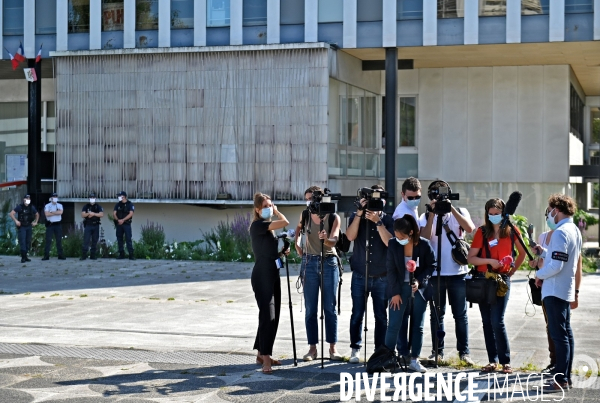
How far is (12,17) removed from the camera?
31.2m

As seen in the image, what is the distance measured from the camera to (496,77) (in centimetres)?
3164

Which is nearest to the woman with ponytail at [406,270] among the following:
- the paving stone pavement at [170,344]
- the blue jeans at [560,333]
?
the paving stone pavement at [170,344]

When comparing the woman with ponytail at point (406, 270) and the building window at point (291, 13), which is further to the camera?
the building window at point (291, 13)

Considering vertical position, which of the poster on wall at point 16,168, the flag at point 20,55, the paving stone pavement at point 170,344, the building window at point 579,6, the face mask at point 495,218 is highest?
the building window at point 579,6

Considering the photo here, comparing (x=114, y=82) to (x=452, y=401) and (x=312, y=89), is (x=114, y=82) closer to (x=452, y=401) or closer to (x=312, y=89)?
(x=312, y=89)

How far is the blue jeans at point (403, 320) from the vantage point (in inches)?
369

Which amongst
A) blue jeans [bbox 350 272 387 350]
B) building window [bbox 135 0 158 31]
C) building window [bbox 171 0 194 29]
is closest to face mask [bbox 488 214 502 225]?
blue jeans [bbox 350 272 387 350]

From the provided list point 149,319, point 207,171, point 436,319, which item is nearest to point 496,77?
point 207,171

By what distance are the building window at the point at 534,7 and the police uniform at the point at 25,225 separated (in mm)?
15312

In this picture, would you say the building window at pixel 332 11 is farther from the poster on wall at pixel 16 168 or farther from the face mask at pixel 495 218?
the face mask at pixel 495 218

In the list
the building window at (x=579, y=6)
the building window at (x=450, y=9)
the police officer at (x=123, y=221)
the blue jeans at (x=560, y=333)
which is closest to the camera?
the blue jeans at (x=560, y=333)

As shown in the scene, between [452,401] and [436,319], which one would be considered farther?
[436,319]

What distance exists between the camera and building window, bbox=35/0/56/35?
30.9 m

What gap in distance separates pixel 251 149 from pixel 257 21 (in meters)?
4.01
